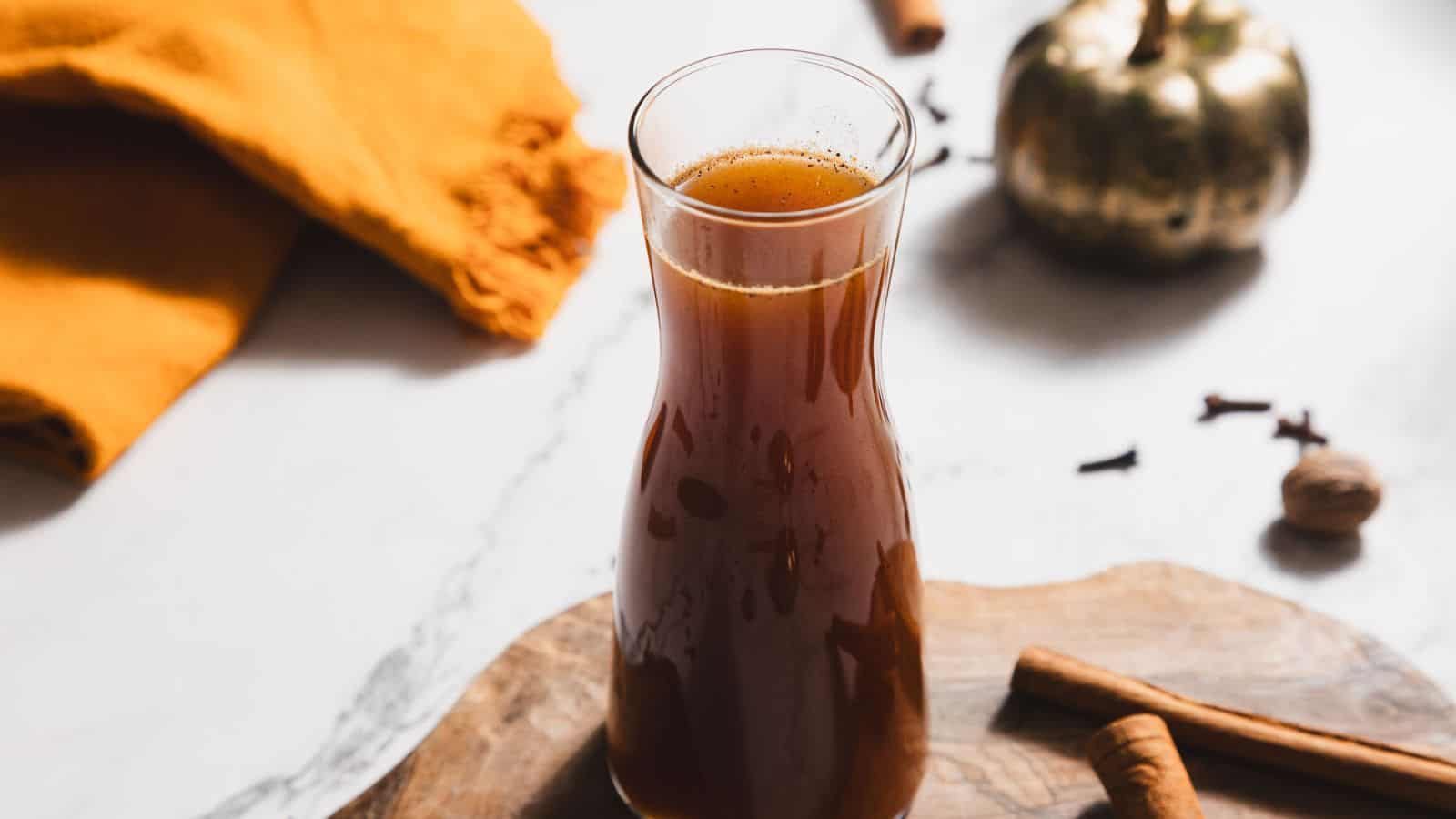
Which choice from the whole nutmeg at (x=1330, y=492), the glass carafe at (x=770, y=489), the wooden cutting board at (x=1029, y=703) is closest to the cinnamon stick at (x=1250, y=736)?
the wooden cutting board at (x=1029, y=703)

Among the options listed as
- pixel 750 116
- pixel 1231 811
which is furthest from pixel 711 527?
pixel 1231 811

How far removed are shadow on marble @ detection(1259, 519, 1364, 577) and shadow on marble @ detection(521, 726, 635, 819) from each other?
0.48 metres

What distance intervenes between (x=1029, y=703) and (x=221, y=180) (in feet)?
2.39

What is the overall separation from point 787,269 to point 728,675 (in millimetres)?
205

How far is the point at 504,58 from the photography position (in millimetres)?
1205

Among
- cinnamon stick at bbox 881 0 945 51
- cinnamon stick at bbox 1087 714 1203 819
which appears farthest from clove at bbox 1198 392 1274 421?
cinnamon stick at bbox 881 0 945 51

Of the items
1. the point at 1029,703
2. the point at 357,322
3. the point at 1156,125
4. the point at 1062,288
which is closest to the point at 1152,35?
the point at 1156,125

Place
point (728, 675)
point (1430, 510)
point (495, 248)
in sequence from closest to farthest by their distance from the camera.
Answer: point (728, 675)
point (1430, 510)
point (495, 248)

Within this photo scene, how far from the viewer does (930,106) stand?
4.28 feet

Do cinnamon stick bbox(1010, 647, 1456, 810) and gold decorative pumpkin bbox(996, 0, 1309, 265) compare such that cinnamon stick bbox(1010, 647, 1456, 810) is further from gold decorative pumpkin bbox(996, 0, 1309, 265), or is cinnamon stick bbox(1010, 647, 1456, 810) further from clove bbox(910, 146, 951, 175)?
clove bbox(910, 146, 951, 175)

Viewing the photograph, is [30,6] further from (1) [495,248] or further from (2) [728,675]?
(2) [728,675]

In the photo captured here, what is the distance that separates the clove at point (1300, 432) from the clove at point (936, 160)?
37 centimetres

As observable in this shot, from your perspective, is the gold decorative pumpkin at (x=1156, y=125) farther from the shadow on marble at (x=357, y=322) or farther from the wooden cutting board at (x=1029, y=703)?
the shadow on marble at (x=357, y=322)

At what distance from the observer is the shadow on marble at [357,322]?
112cm
